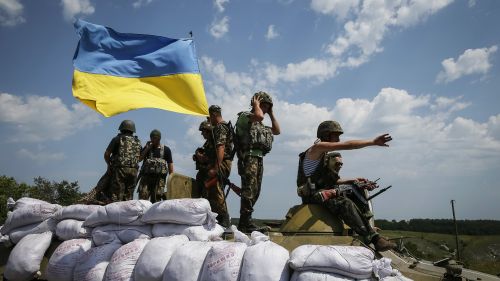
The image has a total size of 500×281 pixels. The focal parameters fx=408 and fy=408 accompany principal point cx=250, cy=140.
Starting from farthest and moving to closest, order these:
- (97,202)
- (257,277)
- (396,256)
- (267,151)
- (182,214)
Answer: (97,202)
(267,151)
(182,214)
(396,256)
(257,277)

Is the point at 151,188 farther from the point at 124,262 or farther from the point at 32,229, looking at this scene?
the point at 124,262

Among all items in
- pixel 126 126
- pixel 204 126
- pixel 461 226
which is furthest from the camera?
pixel 461 226

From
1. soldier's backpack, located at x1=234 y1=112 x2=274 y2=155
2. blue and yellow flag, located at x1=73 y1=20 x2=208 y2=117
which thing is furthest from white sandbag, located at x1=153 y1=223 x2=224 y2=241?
blue and yellow flag, located at x1=73 y1=20 x2=208 y2=117

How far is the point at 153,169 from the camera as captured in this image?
7.42 m

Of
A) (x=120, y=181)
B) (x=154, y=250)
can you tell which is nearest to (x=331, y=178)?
(x=154, y=250)

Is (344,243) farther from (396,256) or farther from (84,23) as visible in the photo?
(84,23)

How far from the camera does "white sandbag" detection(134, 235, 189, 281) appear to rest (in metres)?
3.83

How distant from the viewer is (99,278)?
4.09 m

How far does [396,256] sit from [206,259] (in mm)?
1844

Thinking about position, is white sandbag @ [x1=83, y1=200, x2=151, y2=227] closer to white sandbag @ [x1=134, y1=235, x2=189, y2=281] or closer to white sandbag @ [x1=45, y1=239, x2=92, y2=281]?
white sandbag @ [x1=45, y1=239, x2=92, y2=281]

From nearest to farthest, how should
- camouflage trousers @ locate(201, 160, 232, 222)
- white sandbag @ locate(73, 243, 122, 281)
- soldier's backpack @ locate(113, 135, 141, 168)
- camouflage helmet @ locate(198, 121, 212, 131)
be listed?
white sandbag @ locate(73, 243, 122, 281) < camouflage trousers @ locate(201, 160, 232, 222) < camouflage helmet @ locate(198, 121, 212, 131) < soldier's backpack @ locate(113, 135, 141, 168)

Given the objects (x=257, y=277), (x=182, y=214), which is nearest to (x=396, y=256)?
(x=257, y=277)

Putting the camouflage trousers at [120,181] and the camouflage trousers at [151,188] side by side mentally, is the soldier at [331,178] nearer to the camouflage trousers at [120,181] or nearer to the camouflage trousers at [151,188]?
the camouflage trousers at [120,181]

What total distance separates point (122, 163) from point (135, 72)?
6.84ft
